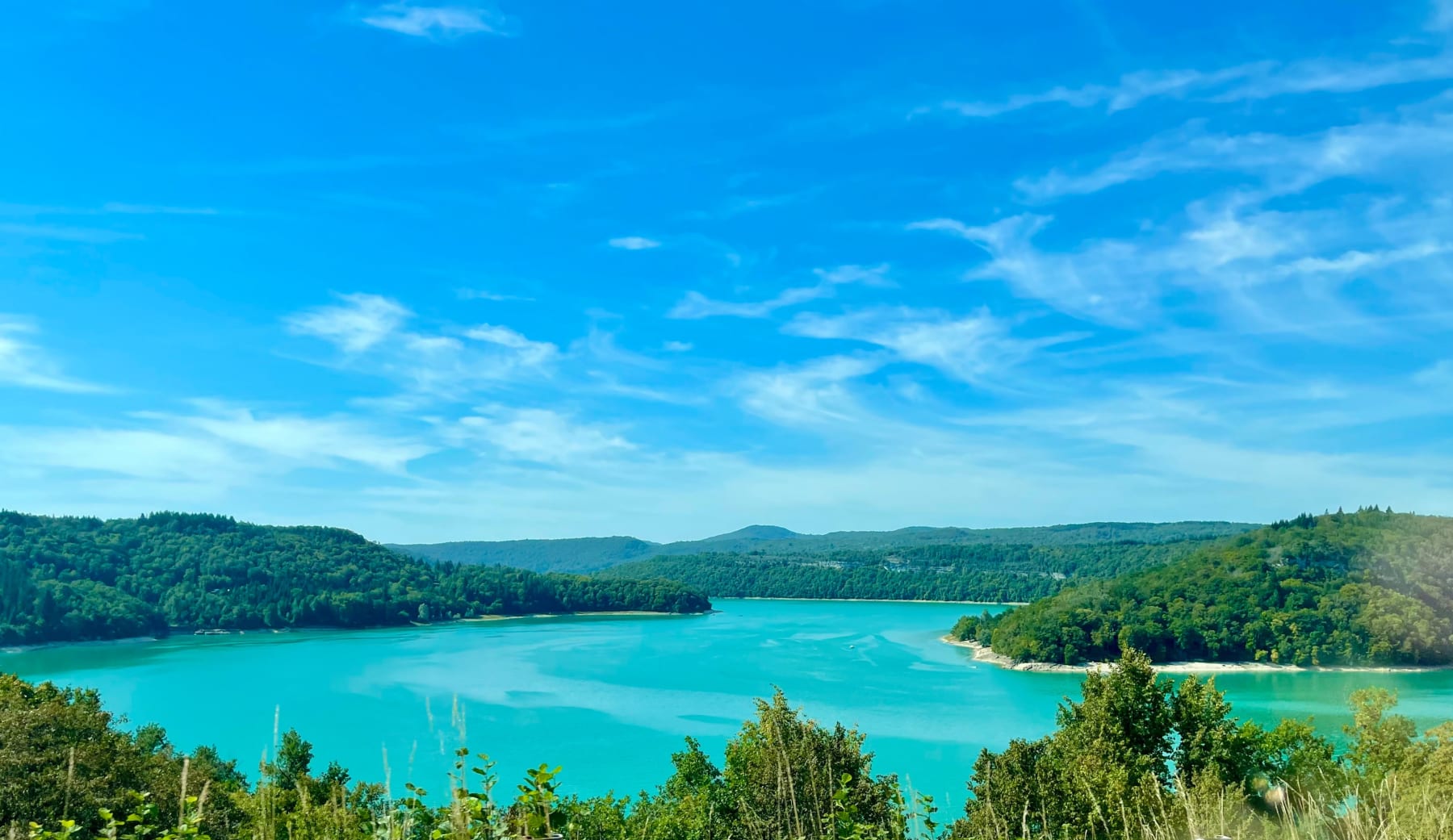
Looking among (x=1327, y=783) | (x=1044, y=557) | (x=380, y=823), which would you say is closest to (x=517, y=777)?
(x=1327, y=783)

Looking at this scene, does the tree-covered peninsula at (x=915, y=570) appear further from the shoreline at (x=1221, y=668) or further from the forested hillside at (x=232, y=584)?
the shoreline at (x=1221, y=668)

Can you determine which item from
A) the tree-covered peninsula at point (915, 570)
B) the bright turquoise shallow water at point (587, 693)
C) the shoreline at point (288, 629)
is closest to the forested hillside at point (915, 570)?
the tree-covered peninsula at point (915, 570)

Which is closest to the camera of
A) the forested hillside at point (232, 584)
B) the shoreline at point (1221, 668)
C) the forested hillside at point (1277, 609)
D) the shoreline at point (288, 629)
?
the shoreline at point (1221, 668)

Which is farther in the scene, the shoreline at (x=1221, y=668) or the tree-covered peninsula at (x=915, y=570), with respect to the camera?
the tree-covered peninsula at (x=915, y=570)

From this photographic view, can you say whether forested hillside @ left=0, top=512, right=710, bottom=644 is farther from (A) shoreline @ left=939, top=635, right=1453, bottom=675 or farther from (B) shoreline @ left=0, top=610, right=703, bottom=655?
(A) shoreline @ left=939, top=635, right=1453, bottom=675

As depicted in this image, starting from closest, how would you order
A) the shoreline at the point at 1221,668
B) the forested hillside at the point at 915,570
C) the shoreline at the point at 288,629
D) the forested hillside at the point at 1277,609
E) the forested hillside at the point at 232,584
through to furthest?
1. the shoreline at the point at 1221,668
2. the forested hillside at the point at 1277,609
3. the shoreline at the point at 288,629
4. the forested hillside at the point at 232,584
5. the forested hillside at the point at 915,570

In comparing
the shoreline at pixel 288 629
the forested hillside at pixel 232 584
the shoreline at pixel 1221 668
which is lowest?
the shoreline at pixel 288 629
